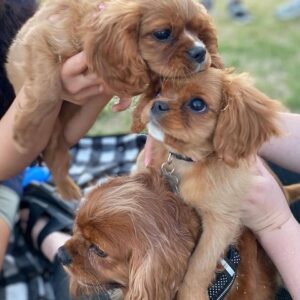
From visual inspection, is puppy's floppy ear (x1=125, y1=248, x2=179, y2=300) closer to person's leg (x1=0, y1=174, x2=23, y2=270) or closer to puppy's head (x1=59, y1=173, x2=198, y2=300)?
puppy's head (x1=59, y1=173, x2=198, y2=300)

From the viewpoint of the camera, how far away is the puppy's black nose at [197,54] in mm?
2291

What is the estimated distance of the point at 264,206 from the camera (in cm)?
254

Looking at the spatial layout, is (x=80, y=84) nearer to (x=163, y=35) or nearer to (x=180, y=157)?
(x=163, y=35)

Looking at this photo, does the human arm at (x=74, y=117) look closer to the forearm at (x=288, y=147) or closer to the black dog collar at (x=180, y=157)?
the black dog collar at (x=180, y=157)

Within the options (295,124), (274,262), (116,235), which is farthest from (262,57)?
(116,235)

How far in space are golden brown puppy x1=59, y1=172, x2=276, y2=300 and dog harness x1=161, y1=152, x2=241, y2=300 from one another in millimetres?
92

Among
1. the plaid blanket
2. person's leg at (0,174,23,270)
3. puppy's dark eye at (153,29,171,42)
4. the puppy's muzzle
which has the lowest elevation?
the plaid blanket

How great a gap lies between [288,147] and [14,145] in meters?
1.34

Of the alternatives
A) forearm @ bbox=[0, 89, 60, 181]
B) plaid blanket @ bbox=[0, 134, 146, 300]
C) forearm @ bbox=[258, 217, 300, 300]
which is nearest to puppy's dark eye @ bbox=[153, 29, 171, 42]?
forearm @ bbox=[0, 89, 60, 181]

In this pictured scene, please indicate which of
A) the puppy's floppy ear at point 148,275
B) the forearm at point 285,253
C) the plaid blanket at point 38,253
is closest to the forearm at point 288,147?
the forearm at point 285,253

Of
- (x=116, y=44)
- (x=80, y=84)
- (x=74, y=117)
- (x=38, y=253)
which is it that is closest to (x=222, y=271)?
(x=116, y=44)

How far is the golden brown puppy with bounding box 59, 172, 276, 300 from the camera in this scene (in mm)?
2152

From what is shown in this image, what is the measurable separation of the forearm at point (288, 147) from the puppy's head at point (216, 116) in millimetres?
750

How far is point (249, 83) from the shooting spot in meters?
2.26
